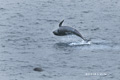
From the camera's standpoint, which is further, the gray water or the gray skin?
the gray skin

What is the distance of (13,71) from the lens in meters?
49.5

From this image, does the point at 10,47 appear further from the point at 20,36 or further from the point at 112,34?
the point at 112,34

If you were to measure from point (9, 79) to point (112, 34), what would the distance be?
15.6 m

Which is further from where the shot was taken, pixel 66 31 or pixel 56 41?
pixel 56 41

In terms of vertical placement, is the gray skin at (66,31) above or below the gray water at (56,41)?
above

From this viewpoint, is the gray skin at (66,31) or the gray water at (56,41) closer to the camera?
the gray water at (56,41)

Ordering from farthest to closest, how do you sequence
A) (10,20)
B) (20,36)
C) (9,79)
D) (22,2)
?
(22,2)
(10,20)
(20,36)
(9,79)

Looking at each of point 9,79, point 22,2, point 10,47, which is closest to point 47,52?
point 10,47

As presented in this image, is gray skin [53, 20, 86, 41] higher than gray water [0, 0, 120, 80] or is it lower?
higher

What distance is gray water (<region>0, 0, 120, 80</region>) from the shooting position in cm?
4974

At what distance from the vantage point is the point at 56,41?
189 ft

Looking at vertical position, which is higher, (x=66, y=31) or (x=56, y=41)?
(x=66, y=31)

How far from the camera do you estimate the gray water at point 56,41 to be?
49744mm

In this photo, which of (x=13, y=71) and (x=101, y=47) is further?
(x=101, y=47)
